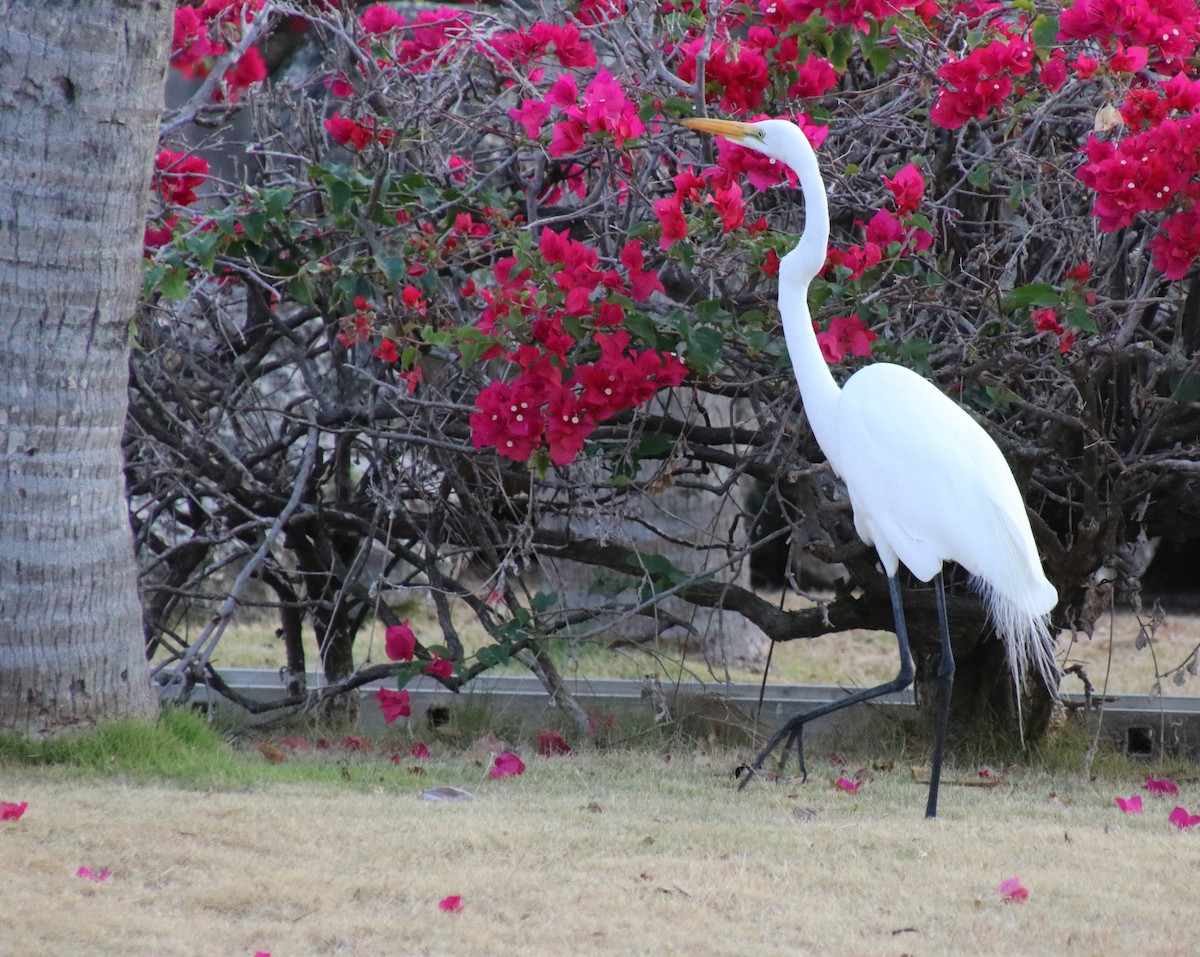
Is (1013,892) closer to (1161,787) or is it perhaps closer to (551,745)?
(1161,787)

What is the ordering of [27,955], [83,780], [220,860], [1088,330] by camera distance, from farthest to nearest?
[1088,330] < [83,780] < [220,860] < [27,955]

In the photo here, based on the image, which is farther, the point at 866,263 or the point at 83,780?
the point at 866,263

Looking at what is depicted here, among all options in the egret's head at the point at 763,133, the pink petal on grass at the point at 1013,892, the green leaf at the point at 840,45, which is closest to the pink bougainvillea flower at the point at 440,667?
the egret's head at the point at 763,133

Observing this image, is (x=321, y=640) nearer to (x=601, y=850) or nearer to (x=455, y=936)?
(x=601, y=850)

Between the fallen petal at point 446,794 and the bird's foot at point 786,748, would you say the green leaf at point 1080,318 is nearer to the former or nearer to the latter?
the bird's foot at point 786,748

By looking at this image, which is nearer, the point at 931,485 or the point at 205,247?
the point at 931,485

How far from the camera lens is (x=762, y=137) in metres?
3.89

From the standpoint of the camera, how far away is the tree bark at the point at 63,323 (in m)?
3.79

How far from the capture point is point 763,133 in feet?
12.7

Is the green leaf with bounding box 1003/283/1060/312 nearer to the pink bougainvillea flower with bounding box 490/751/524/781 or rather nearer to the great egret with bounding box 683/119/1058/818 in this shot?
the great egret with bounding box 683/119/1058/818

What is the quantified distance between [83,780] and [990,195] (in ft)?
11.2

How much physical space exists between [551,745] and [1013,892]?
6.95 feet

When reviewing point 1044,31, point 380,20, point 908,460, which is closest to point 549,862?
point 908,460

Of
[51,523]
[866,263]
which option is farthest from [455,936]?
[866,263]
